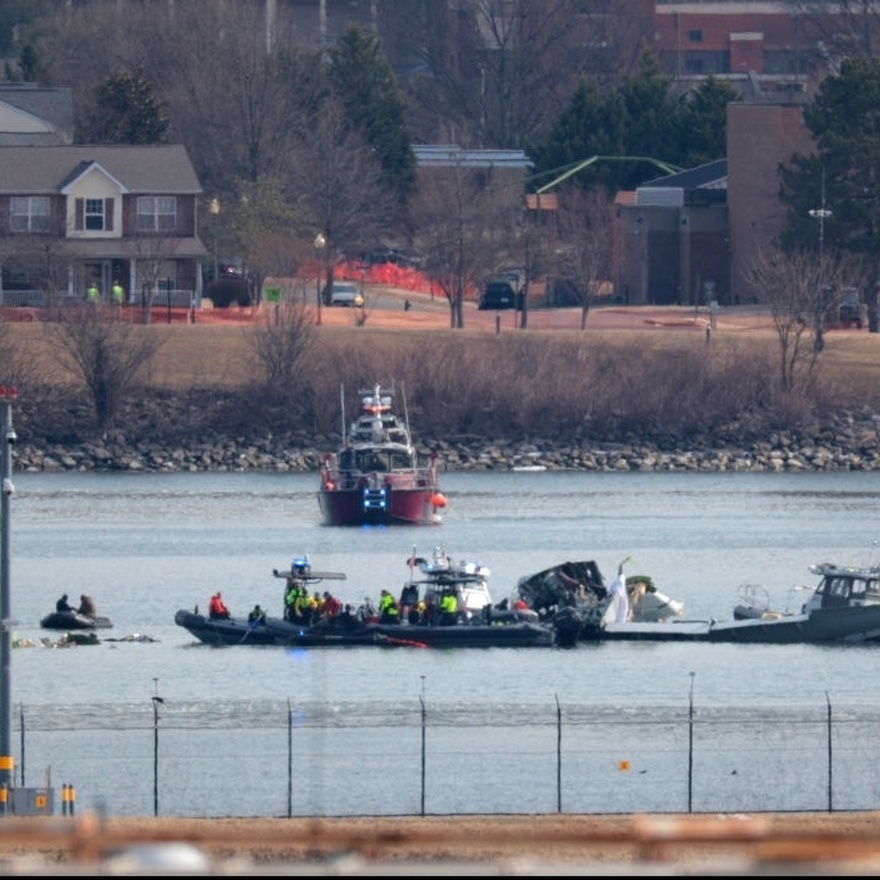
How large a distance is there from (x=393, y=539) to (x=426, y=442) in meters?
26.3

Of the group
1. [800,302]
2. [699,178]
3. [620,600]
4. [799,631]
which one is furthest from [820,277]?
[799,631]

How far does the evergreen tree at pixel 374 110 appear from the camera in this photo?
467ft

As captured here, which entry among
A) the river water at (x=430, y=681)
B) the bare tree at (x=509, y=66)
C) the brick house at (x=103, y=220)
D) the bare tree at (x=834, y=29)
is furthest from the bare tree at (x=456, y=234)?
the bare tree at (x=834, y=29)

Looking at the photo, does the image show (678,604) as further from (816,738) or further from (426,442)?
(426,442)

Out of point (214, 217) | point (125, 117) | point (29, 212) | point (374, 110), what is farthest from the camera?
point (374, 110)

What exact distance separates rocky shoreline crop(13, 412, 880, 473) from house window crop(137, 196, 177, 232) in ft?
51.4

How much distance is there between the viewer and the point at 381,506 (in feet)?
270

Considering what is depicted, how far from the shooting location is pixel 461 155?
14038cm

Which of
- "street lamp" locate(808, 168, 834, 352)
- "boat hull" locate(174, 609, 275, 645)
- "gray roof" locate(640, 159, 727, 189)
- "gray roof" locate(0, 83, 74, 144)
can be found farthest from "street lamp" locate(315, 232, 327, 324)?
"boat hull" locate(174, 609, 275, 645)

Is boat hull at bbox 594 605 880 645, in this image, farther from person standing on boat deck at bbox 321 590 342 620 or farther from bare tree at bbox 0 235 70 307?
bare tree at bbox 0 235 70 307

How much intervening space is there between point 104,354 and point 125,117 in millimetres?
24839

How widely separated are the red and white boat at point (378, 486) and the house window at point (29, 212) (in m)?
37.1

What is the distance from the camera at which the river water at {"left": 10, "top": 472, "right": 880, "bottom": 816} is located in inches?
1529

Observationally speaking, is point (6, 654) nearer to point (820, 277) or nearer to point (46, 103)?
point (820, 277)
